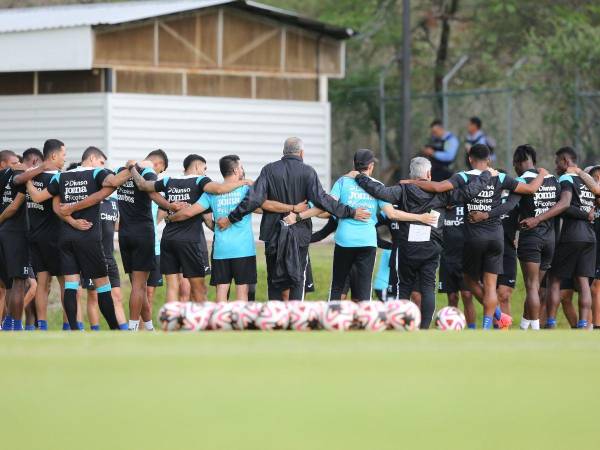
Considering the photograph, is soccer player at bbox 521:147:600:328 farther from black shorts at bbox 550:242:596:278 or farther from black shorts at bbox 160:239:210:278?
black shorts at bbox 160:239:210:278

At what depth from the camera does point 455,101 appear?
29.8 m

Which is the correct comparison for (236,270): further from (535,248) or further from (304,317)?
(304,317)

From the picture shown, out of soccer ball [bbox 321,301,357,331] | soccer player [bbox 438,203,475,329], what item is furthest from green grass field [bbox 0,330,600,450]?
soccer player [bbox 438,203,475,329]

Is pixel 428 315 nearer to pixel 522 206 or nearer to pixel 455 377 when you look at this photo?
pixel 522 206

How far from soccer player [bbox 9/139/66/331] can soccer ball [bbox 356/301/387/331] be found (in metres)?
5.98

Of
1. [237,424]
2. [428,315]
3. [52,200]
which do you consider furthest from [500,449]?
[52,200]

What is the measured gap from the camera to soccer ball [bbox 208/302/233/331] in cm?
1009

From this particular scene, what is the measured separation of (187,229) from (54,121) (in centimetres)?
1258

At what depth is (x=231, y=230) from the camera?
1493cm

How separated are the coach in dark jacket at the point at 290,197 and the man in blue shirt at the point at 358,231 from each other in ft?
0.64

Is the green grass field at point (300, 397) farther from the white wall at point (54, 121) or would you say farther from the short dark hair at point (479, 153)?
the white wall at point (54, 121)

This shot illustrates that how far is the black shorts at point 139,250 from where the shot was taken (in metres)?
15.4

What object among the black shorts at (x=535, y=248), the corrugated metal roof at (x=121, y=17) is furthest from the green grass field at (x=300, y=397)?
the corrugated metal roof at (x=121, y=17)

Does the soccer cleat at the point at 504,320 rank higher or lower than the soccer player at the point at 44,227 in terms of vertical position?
lower
